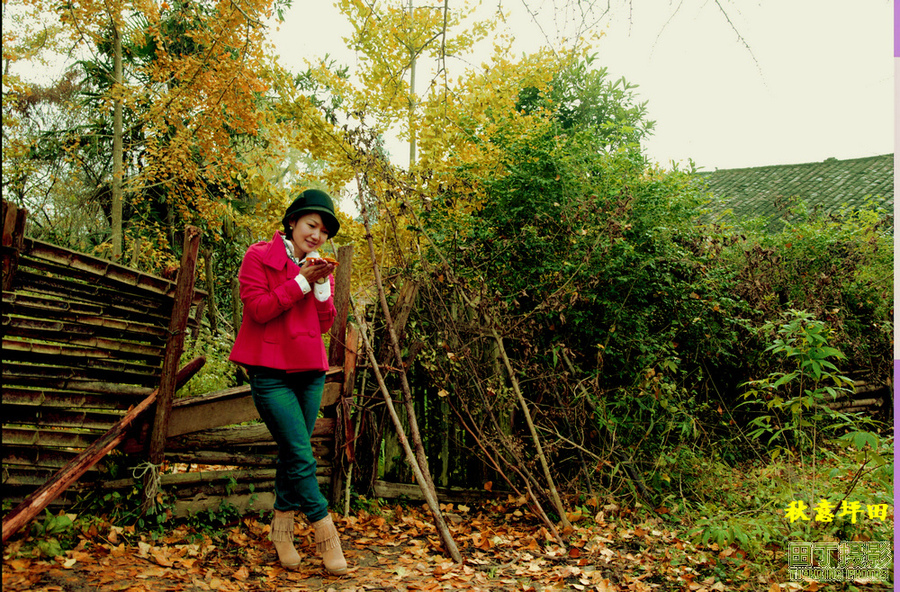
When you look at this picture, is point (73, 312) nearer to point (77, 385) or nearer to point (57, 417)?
point (77, 385)

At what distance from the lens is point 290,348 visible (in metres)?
2.80

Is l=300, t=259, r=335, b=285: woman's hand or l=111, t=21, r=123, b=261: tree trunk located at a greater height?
l=111, t=21, r=123, b=261: tree trunk

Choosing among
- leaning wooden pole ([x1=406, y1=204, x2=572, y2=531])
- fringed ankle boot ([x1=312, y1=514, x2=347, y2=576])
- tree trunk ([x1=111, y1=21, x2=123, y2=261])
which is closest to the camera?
fringed ankle boot ([x1=312, y1=514, x2=347, y2=576])

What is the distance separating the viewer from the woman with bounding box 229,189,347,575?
109 inches

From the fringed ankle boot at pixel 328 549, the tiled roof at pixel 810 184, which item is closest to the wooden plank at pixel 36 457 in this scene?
the fringed ankle boot at pixel 328 549

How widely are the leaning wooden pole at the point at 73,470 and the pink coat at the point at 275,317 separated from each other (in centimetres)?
76

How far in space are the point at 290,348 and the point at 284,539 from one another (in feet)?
3.26

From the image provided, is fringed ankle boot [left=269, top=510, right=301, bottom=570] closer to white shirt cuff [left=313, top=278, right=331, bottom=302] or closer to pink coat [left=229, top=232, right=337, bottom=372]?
pink coat [left=229, top=232, right=337, bottom=372]

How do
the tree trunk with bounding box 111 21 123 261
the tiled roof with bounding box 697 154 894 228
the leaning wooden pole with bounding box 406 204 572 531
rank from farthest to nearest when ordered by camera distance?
the tiled roof with bounding box 697 154 894 228 → the tree trunk with bounding box 111 21 123 261 → the leaning wooden pole with bounding box 406 204 572 531

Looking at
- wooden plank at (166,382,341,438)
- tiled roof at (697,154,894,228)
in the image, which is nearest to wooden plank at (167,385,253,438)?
wooden plank at (166,382,341,438)

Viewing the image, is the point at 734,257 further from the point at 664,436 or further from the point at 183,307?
the point at 183,307

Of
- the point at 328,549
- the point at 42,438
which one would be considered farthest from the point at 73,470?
the point at 328,549

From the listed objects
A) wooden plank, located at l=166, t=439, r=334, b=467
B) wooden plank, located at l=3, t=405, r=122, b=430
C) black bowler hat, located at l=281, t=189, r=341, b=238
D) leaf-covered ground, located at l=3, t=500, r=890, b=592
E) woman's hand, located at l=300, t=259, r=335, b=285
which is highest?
black bowler hat, located at l=281, t=189, r=341, b=238

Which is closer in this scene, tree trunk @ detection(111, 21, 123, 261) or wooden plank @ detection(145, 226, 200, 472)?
wooden plank @ detection(145, 226, 200, 472)
